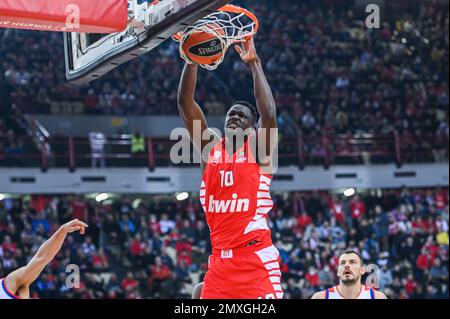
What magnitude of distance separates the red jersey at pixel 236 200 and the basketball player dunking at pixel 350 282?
1.35m

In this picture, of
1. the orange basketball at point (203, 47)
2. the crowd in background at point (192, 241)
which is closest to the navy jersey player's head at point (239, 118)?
the orange basketball at point (203, 47)

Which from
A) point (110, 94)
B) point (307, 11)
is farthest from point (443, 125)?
point (110, 94)

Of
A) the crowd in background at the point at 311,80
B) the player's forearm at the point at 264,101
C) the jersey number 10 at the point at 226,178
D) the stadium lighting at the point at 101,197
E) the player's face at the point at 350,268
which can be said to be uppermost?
the crowd in background at the point at 311,80

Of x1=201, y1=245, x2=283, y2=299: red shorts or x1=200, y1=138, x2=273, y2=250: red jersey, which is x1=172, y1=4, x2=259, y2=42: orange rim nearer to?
x1=200, y1=138, x2=273, y2=250: red jersey

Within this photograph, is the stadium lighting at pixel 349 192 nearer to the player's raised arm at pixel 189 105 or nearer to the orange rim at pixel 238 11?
the orange rim at pixel 238 11

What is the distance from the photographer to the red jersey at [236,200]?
6.26 meters

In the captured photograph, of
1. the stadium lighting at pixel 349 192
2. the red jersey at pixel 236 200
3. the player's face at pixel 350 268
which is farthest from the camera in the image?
the stadium lighting at pixel 349 192

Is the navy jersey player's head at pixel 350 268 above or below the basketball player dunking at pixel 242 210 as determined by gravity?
below

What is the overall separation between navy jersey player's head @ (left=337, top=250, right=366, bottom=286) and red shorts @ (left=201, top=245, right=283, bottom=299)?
4.34 feet

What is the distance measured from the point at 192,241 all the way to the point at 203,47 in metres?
14.6

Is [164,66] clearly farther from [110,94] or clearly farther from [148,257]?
[148,257]

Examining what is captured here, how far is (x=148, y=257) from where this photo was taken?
20234 millimetres

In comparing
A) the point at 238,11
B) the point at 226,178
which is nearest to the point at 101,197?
the point at 238,11

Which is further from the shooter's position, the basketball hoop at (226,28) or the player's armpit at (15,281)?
the basketball hoop at (226,28)
